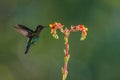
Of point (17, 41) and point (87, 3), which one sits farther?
point (17, 41)

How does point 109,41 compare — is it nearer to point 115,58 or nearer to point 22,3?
point 115,58

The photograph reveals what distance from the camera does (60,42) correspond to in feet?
33.0

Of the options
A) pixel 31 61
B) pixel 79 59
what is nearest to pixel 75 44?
pixel 79 59

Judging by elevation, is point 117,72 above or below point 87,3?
below

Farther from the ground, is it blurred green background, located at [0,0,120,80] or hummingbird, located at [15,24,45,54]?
blurred green background, located at [0,0,120,80]

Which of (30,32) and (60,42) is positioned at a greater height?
(60,42)

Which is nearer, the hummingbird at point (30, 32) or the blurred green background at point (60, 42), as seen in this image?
the hummingbird at point (30, 32)

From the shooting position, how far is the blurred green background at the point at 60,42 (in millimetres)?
9828

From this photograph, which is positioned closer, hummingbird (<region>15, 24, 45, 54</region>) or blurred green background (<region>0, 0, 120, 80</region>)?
hummingbird (<region>15, 24, 45, 54</region>)

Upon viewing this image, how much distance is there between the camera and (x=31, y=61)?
10.3 m

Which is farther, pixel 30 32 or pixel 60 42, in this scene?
pixel 60 42

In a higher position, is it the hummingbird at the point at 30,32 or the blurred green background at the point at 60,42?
the blurred green background at the point at 60,42

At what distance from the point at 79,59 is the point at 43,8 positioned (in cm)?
115

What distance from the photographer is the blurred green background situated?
983 cm
